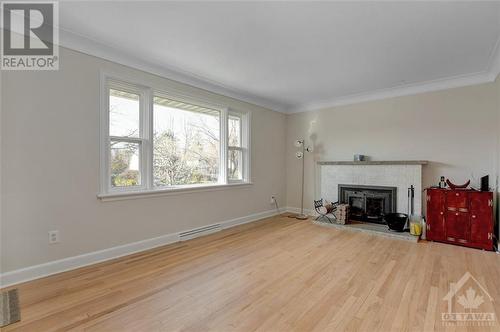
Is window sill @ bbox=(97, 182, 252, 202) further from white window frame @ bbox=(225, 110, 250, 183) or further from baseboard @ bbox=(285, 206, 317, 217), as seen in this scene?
baseboard @ bbox=(285, 206, 317, 217)

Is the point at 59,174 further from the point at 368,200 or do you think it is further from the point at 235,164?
the point at 368,200

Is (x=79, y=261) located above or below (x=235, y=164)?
below

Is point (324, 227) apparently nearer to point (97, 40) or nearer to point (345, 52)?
point (345, 52)

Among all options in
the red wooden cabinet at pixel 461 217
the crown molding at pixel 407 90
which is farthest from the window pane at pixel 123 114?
the red wooden cabinet at pixel 461 217

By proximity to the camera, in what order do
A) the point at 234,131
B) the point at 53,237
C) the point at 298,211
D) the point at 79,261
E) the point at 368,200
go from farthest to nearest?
the point at 298,211
the point at 234,131
the point at 368,200
the point at 79,261
the point at 53,237

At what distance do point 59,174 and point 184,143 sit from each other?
1.72 meters

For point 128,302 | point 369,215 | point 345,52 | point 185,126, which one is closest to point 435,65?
point 345,52

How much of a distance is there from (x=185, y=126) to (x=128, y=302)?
2.63m

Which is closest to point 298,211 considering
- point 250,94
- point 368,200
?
point 368,200

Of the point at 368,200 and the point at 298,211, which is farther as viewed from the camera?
the point at 298,211

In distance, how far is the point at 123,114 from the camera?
10.5 feet

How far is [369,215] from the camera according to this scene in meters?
4.68

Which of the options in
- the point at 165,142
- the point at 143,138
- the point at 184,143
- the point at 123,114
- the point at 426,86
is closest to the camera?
the point at 123,114

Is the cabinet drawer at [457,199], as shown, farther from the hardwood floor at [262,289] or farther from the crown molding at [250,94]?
the crown molding at [250,94]
